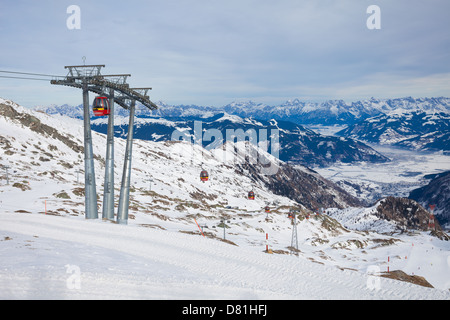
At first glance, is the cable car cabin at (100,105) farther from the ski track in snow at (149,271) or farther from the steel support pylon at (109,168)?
the ski track in snow at (149,271)

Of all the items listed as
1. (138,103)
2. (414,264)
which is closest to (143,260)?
(138,103)

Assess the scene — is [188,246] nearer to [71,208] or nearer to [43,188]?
[71,208]

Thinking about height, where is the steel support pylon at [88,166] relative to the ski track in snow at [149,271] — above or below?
above

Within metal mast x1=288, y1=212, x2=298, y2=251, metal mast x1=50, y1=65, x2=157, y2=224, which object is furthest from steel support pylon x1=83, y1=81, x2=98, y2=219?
metal mast x1=288, y1=212, x2=298, y2=251

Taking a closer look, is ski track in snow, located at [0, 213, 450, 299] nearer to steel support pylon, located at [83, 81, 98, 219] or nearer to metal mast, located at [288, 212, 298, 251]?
steel support pylon, located at [83, 81, 98, 219]

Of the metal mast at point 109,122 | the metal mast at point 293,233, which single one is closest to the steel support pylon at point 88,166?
the metal mast at point 109,122

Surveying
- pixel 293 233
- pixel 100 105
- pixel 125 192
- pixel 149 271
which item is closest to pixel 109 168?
pixel 125 192

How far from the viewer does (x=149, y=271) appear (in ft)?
52.7

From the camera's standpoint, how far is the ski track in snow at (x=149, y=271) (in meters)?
12.9

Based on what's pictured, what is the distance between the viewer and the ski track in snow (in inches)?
506

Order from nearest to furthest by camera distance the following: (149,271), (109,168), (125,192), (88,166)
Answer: (149,271) < (88,166) < (109,168) < (125,192)

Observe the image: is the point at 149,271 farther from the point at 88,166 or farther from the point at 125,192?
the point at 125,192

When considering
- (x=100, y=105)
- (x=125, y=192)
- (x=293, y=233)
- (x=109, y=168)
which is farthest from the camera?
(x=293, y=233)
